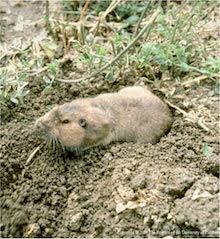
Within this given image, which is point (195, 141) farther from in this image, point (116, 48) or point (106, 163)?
point (116, 48)

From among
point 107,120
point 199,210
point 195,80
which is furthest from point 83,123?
point 199,210

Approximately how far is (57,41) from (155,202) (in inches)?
86.8

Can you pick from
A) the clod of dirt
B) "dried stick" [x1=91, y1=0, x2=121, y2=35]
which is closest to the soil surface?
the clod of dirt

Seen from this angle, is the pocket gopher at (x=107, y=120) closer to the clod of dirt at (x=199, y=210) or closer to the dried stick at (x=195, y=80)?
the dried stick at (x=195, y=80)

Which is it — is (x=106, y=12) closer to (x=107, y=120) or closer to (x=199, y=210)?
(x=107, y=120)

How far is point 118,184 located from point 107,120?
0.72 m

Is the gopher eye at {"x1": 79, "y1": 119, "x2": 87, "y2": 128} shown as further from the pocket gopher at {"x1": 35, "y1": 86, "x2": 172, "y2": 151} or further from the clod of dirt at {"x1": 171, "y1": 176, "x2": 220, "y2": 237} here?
the clod of dirt at {"x1": 171, "y1": 176, "x2": 220, "y2": 237}

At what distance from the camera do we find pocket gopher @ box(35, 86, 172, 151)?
4.55m

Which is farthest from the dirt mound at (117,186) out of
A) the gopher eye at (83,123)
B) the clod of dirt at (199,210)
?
the gopher eye at (83,123)

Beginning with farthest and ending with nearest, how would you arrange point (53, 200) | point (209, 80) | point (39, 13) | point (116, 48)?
1. point (39, 13)
2. point (116, 48)
3. point (209, 80)
4. point (53, 200)

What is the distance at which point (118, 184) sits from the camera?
13.2 ft

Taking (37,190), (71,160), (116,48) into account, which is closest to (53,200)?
(37,190)

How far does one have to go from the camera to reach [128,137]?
459cm

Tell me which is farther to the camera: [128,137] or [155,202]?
[128,137]
